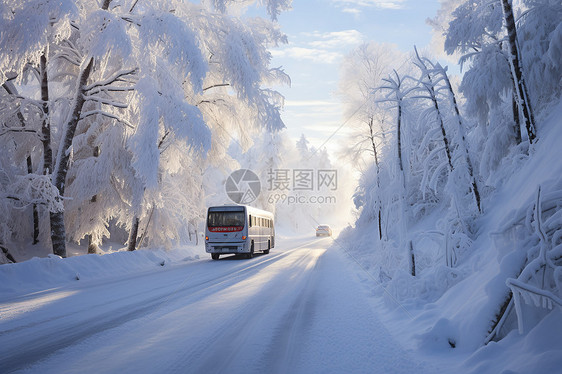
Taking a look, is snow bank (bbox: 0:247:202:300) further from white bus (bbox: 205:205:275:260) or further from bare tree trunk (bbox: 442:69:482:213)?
bare tree trunk (bbox: 442:69:482:213)

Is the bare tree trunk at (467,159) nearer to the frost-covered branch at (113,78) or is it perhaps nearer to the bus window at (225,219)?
the frost-covered branch at (113,78)

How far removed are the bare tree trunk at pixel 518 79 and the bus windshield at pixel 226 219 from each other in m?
13.7

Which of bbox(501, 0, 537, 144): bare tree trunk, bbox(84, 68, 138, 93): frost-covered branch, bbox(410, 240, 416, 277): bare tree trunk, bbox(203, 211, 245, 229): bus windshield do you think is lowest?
bbox(410, 240, 416, 277): bare tree trunk

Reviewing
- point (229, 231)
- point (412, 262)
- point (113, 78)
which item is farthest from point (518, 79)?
point (229, 231)

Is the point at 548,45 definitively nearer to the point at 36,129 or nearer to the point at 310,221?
the point at 36,129

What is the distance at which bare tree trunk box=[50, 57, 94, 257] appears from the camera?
38.9 feet

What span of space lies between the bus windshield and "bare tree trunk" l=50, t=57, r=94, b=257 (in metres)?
7.67

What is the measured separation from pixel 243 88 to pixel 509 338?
39.9ft

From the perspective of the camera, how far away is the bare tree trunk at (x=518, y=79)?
294 inches

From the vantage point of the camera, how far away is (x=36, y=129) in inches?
494

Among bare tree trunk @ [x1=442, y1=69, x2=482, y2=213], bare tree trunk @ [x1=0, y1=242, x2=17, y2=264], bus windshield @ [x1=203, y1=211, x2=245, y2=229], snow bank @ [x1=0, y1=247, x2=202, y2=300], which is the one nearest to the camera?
bare tree trunk @ [x1=442, y1=69, x2=482, y2=213]

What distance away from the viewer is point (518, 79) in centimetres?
830

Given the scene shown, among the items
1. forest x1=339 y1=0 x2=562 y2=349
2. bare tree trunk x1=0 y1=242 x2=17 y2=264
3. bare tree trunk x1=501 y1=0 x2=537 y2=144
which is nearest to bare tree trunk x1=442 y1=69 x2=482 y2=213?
forest x1=339 y1=0 x2=562 y2=349

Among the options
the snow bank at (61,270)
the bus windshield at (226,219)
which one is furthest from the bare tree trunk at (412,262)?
the bus windshield at (226,219)
